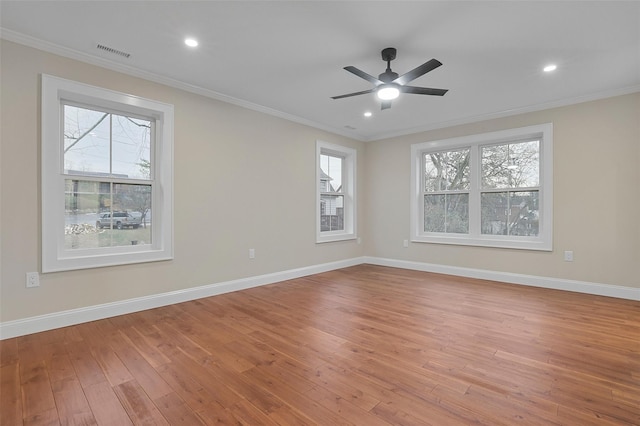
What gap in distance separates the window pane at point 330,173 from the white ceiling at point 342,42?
1.82m

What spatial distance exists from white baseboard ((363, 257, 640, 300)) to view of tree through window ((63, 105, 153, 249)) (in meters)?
4.34

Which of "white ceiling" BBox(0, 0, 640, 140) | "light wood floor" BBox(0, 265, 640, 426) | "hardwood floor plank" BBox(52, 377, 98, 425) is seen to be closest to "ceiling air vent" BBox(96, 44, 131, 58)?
"white ceiling" BBox(0, 0, 640, 140)

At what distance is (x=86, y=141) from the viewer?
309 cm

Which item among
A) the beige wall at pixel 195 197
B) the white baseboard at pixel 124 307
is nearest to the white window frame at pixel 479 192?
the beige wall at pixel 195 197

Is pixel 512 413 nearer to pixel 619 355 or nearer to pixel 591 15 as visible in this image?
pixel 619 355

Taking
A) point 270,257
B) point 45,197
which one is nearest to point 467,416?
point 270,257

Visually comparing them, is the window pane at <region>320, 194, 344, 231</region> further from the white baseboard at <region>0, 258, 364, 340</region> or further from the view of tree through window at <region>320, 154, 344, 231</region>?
the white baseboard at <region>0, 258, 364, 340</region>

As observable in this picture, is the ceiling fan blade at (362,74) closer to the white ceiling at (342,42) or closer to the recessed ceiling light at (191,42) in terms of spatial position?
the white ceiling at (342,42)

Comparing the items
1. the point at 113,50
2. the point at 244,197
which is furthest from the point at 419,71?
the point at 113,50

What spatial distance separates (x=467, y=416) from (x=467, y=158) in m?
4.43

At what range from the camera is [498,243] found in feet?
15.3

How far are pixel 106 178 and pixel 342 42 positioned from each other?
9.04ft

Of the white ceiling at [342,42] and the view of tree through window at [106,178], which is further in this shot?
the view of tree through window at [106,178]

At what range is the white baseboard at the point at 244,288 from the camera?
2.68 metres
